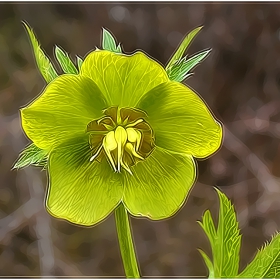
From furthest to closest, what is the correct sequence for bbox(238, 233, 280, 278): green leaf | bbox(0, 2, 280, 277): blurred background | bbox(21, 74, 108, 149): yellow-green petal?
1. bbox(0, 2, 280, 277): blurred background
2. bbox(238, 233, 280, 278): green leaf
3. bbox(21, 74, 108, 149): yellow-green petal

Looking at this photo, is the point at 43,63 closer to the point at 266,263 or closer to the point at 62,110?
the point at 62,110

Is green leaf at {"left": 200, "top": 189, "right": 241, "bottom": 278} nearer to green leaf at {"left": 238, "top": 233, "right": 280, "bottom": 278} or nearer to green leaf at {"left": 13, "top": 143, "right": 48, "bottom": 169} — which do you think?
green leaf at {"left": 238, "top": 233, "right": 280, "bottom": 278}

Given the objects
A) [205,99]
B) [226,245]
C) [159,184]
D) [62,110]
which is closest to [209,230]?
[226,245]

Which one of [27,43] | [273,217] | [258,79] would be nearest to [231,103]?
[258,79]

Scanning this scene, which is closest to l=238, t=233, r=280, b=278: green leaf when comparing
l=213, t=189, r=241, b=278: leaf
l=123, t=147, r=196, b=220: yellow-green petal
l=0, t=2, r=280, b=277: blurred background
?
l=213, t=189, r=241, b=278: leaf

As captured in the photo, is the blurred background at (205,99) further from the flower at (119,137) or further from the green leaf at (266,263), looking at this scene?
the flower at (119,137)
